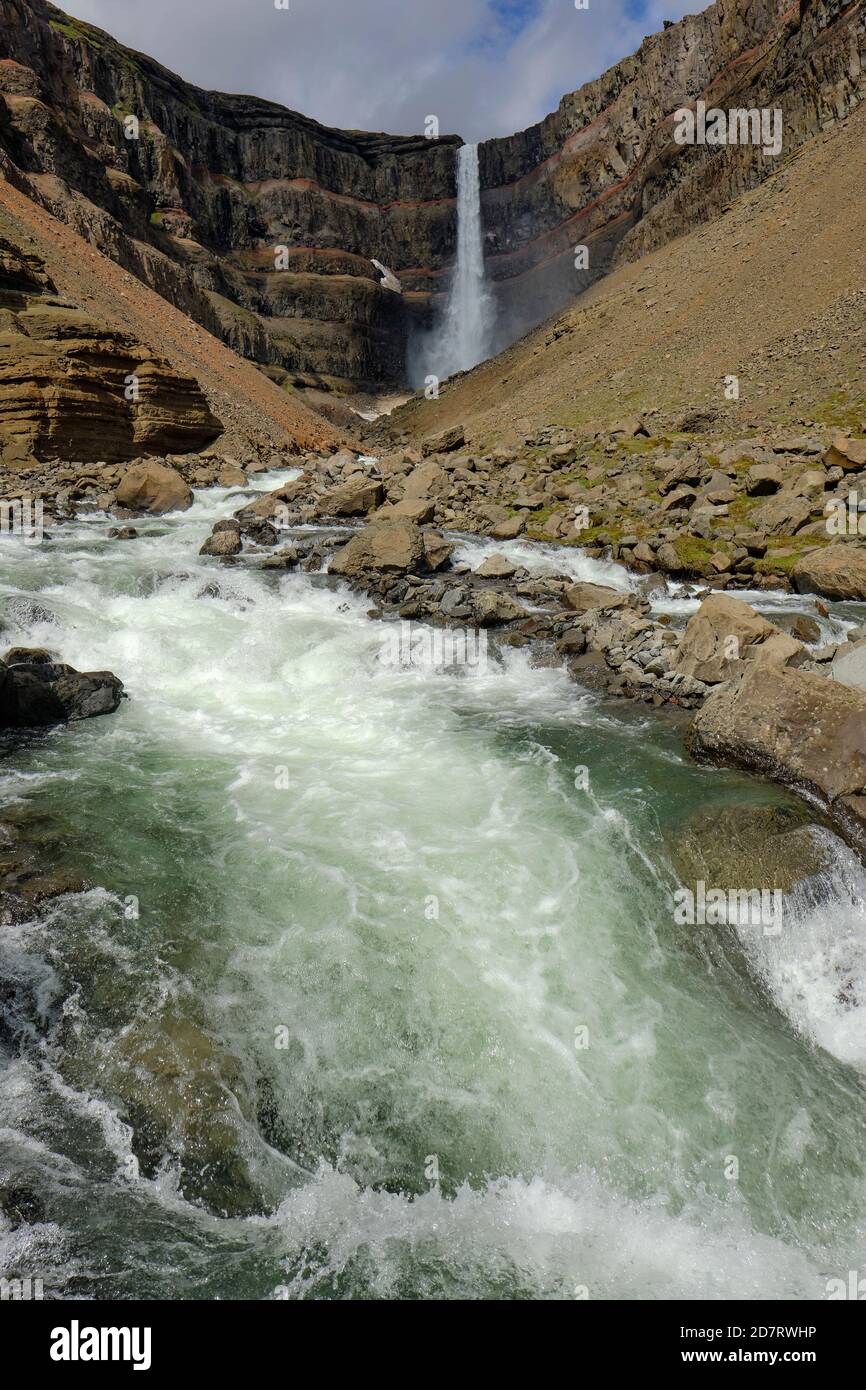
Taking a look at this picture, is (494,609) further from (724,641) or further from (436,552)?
(724,641)

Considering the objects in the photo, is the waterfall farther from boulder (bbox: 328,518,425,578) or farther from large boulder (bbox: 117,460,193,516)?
boulder (bbox: 328,518,425,578)

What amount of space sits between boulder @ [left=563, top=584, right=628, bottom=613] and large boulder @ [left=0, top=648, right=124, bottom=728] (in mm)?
9044

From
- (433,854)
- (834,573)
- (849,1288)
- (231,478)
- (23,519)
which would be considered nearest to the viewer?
(849,1288)

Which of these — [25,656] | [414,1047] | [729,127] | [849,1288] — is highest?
[729,127]

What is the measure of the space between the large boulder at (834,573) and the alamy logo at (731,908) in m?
A: 10.4

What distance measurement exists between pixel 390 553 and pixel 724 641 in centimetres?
858

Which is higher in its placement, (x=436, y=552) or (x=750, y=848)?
(x=436, y=552)

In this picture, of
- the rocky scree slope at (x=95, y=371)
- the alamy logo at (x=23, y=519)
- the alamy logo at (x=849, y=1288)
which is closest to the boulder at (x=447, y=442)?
the rocky scree slope at (x=95, y=371)

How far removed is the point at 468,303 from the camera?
91.6 meters

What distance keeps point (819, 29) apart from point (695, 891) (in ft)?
217

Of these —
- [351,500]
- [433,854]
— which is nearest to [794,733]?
[433,854]

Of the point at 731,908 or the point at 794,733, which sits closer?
the point at 731,908

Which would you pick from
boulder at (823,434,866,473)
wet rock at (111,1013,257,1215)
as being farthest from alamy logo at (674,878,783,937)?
boulder at (823,434,866,473)
